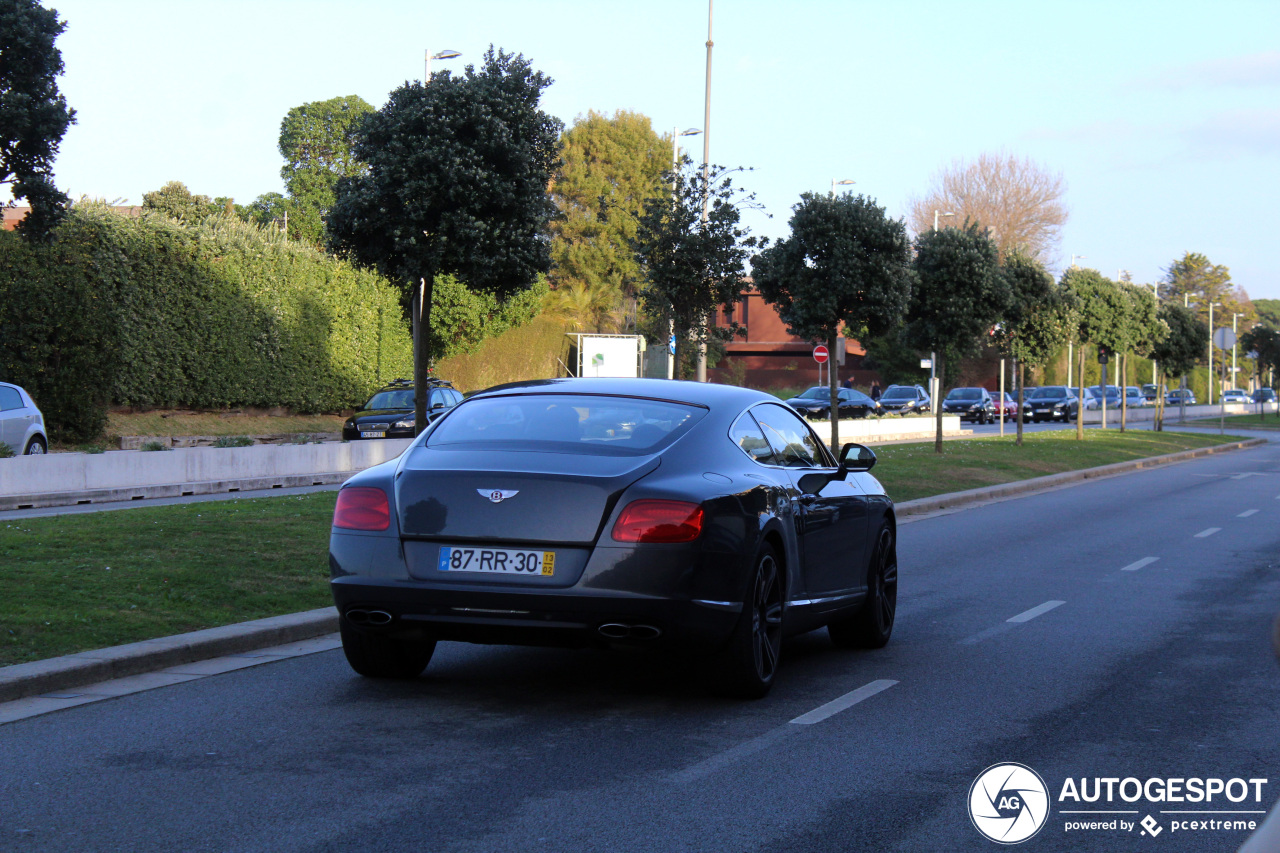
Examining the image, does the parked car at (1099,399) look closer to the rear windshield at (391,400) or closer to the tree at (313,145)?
the tree at (313,145)

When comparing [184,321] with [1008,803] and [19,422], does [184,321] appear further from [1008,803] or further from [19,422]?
[1008,803]

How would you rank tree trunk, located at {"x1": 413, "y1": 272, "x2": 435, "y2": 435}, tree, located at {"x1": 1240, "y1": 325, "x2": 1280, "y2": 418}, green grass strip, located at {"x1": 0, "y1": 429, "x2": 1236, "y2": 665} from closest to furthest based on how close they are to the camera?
green grass strip, located at {"x1": 0, "y1": 429, "x2": 1236, "y2": 665} → tree trunk, located at {"x1": 413, "y1": 272, "x2": 435, "y2": 435} → tree, located at {"x1": 1240, "y1": 325, "x2": 1280, "y2": 418}

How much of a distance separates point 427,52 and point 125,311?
10.4 metres

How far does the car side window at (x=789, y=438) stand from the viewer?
7.66 meters

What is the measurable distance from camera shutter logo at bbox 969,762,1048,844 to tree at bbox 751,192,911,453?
19.0 metres

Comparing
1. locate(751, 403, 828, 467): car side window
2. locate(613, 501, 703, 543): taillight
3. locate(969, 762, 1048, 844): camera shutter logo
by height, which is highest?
locate(751, 403, 828, 467): car side window

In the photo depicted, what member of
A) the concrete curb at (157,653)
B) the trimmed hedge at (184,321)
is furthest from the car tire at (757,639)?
the trimmed hedge at (184,321)

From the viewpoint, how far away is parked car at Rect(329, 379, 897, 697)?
607 centimetres

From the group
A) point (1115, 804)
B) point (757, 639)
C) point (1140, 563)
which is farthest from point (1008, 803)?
point (1140, 563)

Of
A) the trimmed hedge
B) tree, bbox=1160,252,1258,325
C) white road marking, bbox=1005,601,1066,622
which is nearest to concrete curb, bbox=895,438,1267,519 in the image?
white road marking, bbox=1005,601,1066,622

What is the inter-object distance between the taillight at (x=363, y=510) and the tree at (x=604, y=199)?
62.0 metres

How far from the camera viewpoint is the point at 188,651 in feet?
24.9

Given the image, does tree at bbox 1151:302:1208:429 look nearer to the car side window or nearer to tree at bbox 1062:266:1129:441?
tree at bbox 1062:266:1129:441

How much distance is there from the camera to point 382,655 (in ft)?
23.3
